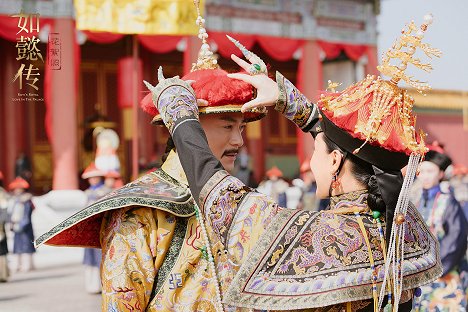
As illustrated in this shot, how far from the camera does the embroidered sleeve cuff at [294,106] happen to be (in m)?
2.38

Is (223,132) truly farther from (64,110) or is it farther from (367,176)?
(64,110)

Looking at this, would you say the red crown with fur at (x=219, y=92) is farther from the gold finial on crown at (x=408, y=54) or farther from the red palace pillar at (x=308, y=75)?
the red palace pillar at (x=308, y=75)

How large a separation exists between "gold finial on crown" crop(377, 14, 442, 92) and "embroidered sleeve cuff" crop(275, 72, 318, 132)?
318mm

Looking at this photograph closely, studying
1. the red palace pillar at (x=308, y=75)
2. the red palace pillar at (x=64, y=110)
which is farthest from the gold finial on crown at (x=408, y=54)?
the red palace pillar at (x=308, y=75)

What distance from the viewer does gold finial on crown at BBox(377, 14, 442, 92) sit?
2.21 meters

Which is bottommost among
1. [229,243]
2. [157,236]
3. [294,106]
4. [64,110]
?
[64,110]

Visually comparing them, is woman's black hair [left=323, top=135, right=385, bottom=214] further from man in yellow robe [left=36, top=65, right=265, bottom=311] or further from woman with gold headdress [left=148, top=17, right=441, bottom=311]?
man in yellow robe [left=36, top=65, right=265, bottom=311]

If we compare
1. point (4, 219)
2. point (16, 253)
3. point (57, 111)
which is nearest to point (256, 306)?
point (4, 219)

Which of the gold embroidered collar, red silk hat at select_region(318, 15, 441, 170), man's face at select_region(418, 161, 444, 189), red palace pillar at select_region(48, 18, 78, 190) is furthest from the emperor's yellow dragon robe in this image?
red palace pillar at select_region(48, 18, 78, 190)

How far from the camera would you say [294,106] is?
8.16 ft

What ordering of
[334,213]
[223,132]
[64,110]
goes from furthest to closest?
[64,110] → [223,132] → [334,213]

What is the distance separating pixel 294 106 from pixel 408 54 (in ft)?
1.40

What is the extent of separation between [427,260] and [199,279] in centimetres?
74

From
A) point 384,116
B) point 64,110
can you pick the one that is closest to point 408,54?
point 384,116
